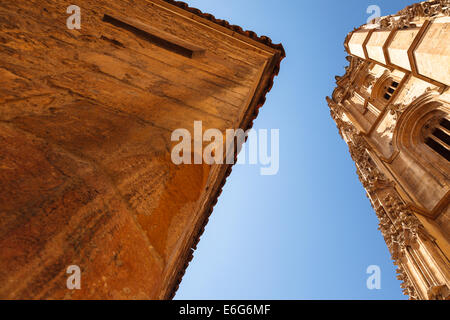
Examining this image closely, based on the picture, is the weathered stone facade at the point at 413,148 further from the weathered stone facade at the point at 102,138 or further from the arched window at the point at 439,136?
the weathered stone facade at the point at 102,138

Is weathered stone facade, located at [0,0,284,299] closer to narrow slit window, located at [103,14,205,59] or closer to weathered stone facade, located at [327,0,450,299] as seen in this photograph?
narrow slit window, located at [103,14,205,59]

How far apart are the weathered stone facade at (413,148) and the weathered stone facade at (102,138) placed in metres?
7.57

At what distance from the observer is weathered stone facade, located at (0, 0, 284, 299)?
1408 millimetres

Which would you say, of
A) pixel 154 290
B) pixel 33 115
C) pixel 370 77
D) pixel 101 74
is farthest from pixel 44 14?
pixel 370 77

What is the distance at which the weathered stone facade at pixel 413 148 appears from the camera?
26.5 feet

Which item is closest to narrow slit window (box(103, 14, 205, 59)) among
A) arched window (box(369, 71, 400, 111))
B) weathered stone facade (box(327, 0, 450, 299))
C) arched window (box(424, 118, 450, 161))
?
weathered stone facade (box(327, 0, 450, 299))

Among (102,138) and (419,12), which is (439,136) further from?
(102,138)

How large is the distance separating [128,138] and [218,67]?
262 cm

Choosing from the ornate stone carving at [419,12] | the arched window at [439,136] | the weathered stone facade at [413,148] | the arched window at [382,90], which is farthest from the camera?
the arched window at [382,90]

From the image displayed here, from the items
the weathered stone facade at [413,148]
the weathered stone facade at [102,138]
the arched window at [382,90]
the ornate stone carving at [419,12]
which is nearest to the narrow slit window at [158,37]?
the weathered stone facade at [102,138]

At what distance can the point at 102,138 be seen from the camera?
89.5 inches

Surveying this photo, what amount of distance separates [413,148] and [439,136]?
132cm

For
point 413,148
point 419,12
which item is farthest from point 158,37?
point 419,12
